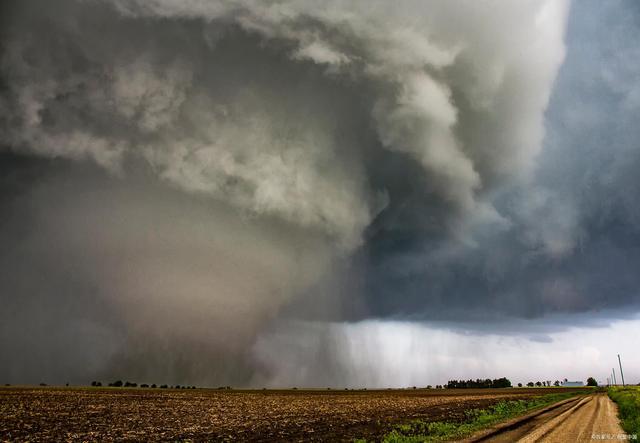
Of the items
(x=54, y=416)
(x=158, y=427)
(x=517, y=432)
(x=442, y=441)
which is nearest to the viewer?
(x=442, y=441)

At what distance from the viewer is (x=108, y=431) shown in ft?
101

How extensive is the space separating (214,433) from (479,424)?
22.6m

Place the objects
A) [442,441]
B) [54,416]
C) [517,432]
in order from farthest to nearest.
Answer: [54,416] → [517,432] → [442,441]

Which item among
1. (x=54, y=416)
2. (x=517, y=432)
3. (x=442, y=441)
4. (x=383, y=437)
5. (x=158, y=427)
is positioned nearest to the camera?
(x=442, y=441)

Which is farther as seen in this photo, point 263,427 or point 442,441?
point 263,427

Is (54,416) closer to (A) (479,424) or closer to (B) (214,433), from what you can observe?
(B) (214,433)

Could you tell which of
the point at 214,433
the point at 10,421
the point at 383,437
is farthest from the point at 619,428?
the point at 10,421

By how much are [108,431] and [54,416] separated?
14824mm

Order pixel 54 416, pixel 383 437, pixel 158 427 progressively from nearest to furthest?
pixel 383 437 < pixel 158 427 < pixel 54 416

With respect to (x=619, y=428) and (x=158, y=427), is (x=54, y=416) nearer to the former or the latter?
Result: (x=158, y=427)

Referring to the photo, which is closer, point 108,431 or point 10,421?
point 108,431

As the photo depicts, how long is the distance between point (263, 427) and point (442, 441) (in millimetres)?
15424

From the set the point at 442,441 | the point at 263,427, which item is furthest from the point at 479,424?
the point at 263,427

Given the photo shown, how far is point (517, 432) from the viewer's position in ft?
97.6
